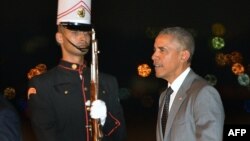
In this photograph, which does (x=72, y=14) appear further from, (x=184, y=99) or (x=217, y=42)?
(x=217, y=42)

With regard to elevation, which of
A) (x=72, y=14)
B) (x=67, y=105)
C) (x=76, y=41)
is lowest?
(x=67, y=105)

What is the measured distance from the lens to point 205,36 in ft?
12.2

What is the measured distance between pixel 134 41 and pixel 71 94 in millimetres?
1587

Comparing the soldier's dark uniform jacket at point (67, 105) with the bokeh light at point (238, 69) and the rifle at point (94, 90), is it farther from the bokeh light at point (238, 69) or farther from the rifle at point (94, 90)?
the bokeh light at point (238, 69)

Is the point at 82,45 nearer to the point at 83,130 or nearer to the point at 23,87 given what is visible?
the point at 83,130

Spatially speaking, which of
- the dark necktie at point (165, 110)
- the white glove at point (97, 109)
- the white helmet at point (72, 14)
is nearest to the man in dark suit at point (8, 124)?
the white glove at point (97, 109)

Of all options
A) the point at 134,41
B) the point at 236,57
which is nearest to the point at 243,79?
the point at 236,57

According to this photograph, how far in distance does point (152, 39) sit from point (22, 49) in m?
0.92

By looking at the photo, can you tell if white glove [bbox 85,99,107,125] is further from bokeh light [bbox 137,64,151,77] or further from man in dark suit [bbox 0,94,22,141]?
bokeh light [bbox 137,64,151,77]

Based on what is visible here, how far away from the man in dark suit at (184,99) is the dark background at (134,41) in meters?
1.60

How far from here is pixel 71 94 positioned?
212 cm

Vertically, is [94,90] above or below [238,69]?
above

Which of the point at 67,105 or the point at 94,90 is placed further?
the point at 67,105

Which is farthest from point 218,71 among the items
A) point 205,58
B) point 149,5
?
point 149,5
